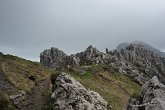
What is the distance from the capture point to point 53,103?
1474 inches

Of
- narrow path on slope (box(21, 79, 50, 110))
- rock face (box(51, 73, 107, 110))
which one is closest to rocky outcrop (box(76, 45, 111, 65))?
narrow path on slope (box(21, 79, 50, 110))

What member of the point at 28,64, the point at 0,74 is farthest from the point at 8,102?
the point at 28,64

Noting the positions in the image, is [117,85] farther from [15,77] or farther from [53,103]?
[53,103]

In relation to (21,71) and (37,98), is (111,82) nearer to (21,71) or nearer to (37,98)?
(21,71)

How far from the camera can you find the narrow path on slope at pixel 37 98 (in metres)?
39.4

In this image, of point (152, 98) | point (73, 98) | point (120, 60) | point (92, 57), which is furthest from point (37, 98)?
point (120, 60)

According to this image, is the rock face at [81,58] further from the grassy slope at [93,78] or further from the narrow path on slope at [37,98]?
the narrow path on slope at [37,98]

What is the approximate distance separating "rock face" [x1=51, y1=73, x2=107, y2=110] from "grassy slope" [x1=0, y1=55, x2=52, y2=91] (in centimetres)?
837

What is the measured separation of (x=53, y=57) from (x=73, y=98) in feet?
286

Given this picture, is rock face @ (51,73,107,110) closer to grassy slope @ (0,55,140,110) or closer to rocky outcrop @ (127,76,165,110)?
grassy slope @ (0,55,140,110)

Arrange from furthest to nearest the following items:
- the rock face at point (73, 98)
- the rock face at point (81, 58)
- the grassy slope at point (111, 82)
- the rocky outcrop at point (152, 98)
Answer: the rock face at point (81, 58), the grassy slope at point (111, 82), the rock face at point (73, 98), the rocky outcrop at point (152, 98)

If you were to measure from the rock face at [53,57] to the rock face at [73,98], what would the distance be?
70745mm

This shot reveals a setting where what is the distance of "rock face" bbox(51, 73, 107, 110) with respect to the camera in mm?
35719

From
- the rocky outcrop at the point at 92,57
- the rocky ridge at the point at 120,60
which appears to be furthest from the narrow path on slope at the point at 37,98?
the rocky outcrop at the point at 92,57
